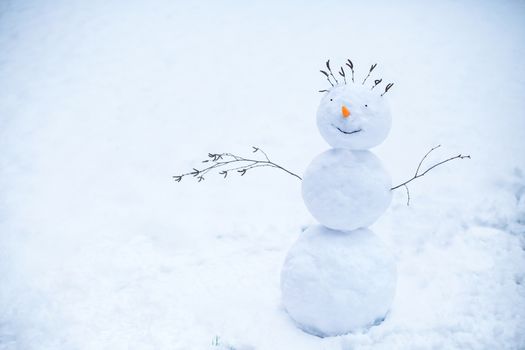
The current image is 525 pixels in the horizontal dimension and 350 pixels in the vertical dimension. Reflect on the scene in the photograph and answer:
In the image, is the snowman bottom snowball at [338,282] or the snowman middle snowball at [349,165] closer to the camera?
the snowman middle snowball at [349,165]

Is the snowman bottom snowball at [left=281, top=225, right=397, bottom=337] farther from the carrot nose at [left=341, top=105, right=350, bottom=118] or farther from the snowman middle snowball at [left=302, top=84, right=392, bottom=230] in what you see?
the carrot nose at [left=341, top=105, right=350, bottom=118]

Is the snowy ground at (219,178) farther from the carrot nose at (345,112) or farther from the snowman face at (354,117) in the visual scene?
the carrot nose at (345,112)

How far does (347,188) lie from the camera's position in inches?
93.1

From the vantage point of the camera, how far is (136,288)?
319 cm

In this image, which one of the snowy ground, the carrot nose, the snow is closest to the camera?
the carrot nose

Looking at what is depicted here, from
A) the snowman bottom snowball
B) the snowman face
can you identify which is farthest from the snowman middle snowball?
the snowman bottom snowball

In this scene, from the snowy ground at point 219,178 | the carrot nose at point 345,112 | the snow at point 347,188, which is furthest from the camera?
the snowy ground at point 219,178

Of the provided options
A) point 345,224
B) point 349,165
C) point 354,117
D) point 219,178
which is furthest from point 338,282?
point 219,178

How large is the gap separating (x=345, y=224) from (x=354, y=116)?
637 mm

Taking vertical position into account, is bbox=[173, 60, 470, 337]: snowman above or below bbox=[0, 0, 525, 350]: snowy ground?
above

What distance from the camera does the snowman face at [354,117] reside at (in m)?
2.27

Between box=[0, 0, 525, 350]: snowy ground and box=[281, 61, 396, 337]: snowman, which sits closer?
box=[281, 61, 396, 337]: snowman

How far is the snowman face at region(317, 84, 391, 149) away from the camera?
2.27 meters

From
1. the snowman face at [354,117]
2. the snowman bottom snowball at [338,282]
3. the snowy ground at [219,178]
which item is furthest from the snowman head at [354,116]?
the snowy ground at [219,178]
